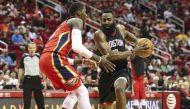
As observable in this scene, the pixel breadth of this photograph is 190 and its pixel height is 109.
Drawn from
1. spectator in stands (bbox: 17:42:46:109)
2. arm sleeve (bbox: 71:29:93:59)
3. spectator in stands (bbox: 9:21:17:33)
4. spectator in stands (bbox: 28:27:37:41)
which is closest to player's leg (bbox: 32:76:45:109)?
spectator in stands (bbox: 17:42:46:109)

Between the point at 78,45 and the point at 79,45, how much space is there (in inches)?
0.7

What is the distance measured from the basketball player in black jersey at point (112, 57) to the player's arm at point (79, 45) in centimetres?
152

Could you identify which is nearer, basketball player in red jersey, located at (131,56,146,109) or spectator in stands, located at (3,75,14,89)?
basketball player in red jersey, located at (131,56,146,109)

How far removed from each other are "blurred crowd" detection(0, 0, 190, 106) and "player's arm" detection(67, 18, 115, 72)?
5486mm

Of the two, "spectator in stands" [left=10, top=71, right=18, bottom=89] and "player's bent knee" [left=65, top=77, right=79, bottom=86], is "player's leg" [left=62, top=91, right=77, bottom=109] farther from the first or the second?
"spectator in stands" [left=10, top=71, right=18, bottom=89]

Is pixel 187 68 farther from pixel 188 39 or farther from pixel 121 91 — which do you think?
pixel 121 91

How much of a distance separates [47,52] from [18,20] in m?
11.7

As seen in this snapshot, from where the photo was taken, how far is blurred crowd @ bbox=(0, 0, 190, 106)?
16.5 metres

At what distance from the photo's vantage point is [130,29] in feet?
78.6

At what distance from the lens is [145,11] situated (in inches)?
1088

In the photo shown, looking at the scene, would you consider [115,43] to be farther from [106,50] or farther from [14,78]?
[14,78]

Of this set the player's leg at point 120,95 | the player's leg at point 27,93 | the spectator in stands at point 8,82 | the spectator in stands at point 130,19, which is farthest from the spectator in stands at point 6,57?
the spectator in stands at point 130,19

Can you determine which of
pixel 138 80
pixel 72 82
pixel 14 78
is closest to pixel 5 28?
pixel 14 78

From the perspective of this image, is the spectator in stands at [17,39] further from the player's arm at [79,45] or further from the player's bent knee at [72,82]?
the player's bent knee at [72,82]
